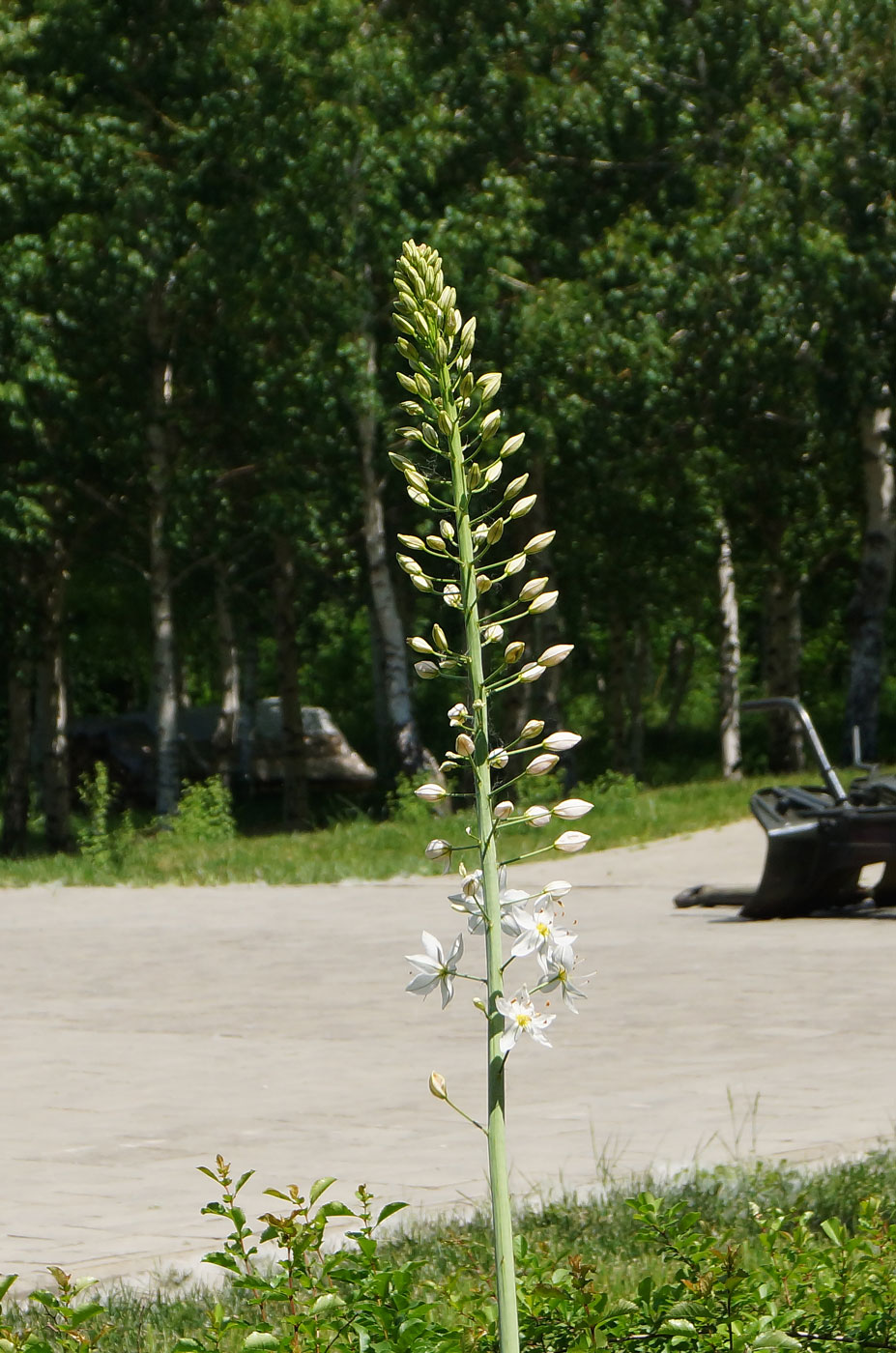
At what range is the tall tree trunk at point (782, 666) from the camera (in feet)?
114

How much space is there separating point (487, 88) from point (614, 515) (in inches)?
317

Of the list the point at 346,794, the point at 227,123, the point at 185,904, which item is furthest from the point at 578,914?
the point at 346,794

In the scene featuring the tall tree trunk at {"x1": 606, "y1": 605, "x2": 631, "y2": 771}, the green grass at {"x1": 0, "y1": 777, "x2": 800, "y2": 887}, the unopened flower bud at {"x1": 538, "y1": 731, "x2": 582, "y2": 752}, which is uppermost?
the tall tree trunk at {"x1": 606, "y1": 605, "x2": 631, "y2": 771}

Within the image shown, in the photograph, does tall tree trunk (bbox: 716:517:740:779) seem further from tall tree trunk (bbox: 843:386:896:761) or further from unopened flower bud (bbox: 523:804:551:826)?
unopened flower bud (bbox: 523:804:551:826)

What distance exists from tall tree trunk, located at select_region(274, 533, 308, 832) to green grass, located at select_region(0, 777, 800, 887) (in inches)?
445

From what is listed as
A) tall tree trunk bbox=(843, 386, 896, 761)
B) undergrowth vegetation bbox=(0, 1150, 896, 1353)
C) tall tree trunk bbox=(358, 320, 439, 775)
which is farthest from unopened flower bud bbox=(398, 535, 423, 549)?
tall tree trunk bbox=(843, 386, 896, 761)

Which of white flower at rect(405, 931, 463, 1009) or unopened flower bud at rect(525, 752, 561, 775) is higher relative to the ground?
unopened flower bud at rect(525, 752, 561, 775)

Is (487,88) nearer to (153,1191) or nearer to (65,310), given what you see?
(65,310)

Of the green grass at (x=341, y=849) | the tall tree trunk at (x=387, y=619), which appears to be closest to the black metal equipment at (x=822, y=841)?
the green grass at (x=341, y=849)

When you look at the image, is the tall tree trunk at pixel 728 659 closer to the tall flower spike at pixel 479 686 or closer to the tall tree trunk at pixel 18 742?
the tall tree trunk at pixel 18 742

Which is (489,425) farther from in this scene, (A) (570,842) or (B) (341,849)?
(B) (341,849)

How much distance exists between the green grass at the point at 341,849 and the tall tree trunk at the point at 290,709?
37.1 feet

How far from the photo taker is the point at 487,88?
2997 cm

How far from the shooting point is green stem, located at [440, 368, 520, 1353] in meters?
2.38
